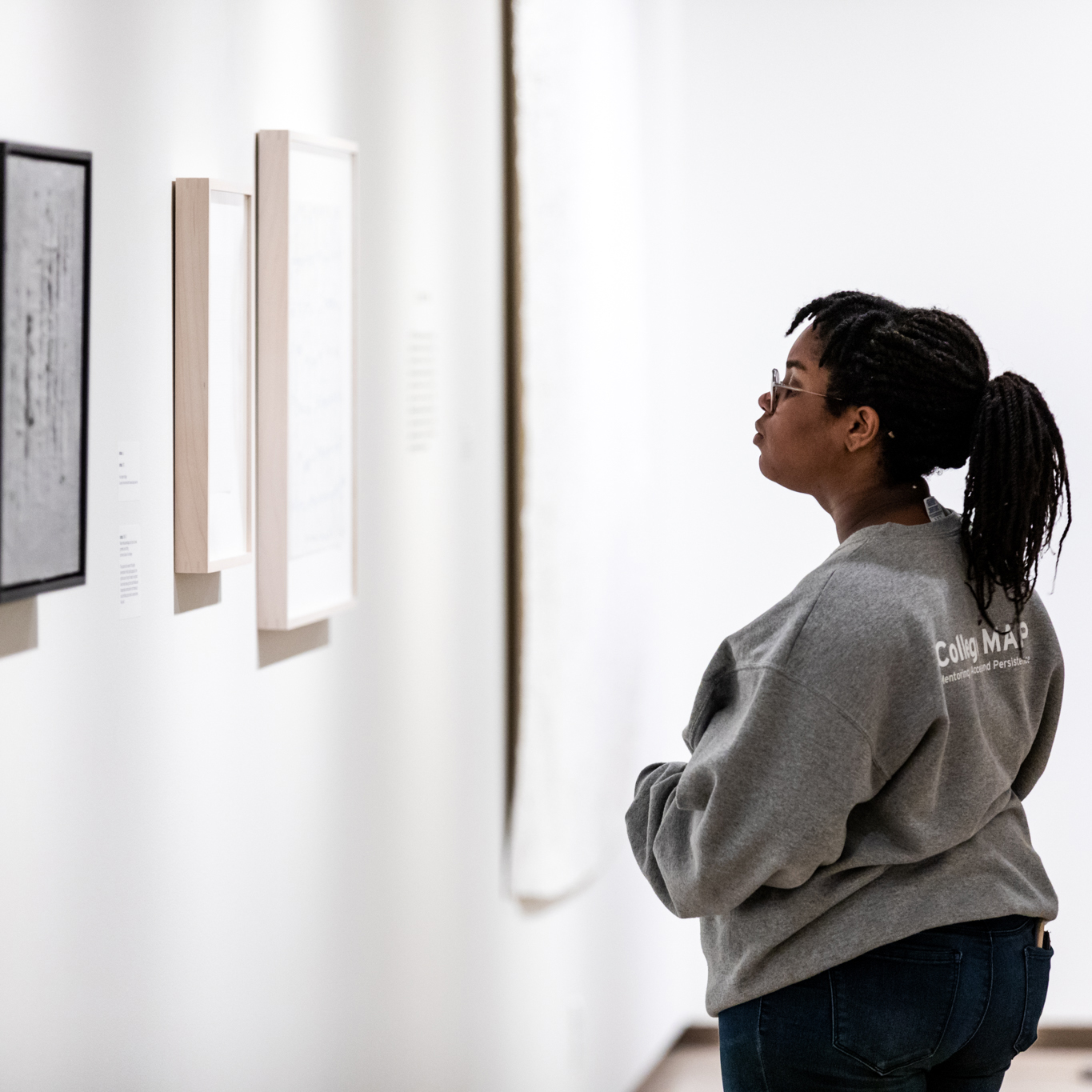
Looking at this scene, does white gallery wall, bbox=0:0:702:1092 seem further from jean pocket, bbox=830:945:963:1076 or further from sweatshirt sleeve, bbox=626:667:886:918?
jean pocket, bbox=830:945:963:1076

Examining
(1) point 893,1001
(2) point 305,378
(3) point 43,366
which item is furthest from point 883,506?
(3) point 43,366

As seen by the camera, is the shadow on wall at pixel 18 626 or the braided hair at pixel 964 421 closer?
the shadow on wall at pixel 18 626

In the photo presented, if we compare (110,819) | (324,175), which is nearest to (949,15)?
(324,175)

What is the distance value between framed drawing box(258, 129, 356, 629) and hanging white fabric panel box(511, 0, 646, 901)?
78 centimetres

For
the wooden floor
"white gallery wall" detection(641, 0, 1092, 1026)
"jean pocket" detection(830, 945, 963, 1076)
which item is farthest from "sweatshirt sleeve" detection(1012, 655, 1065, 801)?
the wooden floor

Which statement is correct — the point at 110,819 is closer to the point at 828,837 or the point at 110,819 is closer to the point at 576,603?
the point at 828,837

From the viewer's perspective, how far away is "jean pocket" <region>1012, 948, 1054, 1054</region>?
57.1 inches

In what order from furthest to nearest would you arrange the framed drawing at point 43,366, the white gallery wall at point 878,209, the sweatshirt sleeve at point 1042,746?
the white gallery wall at point 878,209
the sweatshirt sleeve at point 1042,746
the framed drawing at point 43,366

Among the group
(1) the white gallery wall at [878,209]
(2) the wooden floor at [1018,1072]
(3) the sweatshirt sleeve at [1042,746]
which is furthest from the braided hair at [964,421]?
(2) the wooden floor at [1018,1072]

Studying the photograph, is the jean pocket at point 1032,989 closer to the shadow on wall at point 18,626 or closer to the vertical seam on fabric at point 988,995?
the vertical seam on fabric at point 988,995

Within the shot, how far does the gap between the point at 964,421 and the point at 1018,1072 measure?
2.59 metres

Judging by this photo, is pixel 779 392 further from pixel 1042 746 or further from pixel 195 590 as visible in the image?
pixel 195 590

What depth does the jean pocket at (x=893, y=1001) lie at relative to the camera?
140 cm

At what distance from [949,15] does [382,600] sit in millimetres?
2238
